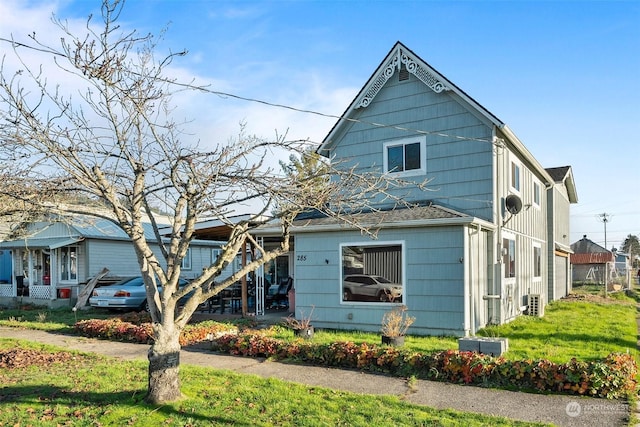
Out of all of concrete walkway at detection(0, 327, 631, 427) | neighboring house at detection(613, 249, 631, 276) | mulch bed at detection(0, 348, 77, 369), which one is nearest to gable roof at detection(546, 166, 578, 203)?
neighboring house at detection(613, 249, 631, 276)

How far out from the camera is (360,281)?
12.2 m

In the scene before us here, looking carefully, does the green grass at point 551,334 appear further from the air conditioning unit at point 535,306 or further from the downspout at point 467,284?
the downspout at point 467,284

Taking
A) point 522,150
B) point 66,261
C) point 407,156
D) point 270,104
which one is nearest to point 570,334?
point 522,150

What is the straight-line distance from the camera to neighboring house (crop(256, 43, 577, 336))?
11297mm

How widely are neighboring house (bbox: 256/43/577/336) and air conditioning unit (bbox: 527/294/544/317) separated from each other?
3 cm

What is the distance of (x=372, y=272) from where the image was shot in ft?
39.5

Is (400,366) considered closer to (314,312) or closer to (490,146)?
(314,312)

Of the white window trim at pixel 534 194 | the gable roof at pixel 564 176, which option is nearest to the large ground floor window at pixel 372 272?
the white window trim at pixel 534 194

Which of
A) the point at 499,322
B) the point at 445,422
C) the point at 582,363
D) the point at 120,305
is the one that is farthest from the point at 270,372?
the point at 120,305

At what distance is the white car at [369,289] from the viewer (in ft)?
38.7

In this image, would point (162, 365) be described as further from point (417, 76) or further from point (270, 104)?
point (417, 76)

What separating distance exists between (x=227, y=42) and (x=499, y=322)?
29.9 ft

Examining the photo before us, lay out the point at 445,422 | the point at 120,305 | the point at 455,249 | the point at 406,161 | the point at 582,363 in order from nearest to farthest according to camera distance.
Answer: the point at 445,422
the point at 582,363
the point at 455,249
the point at 406,161
the point at 120,305

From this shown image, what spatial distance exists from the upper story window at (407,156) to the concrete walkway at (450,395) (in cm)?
645
